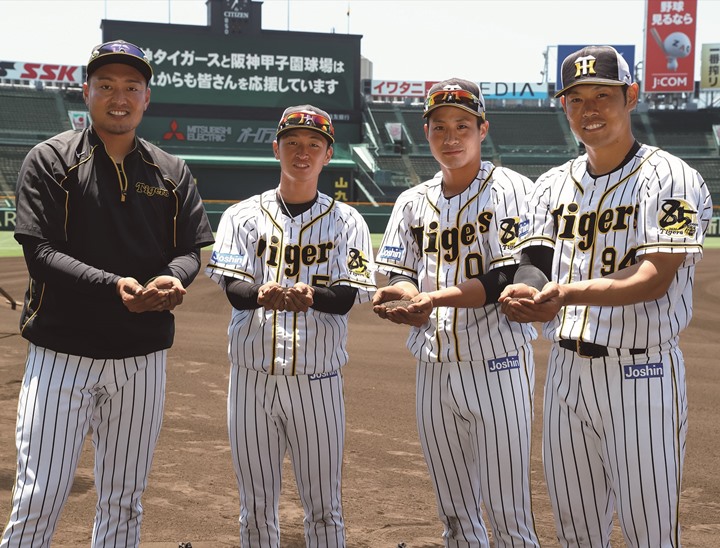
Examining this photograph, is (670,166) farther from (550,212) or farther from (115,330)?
(115,330)

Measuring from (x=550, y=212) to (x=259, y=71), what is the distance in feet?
122

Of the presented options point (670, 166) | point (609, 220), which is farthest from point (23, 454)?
point (670, 166)

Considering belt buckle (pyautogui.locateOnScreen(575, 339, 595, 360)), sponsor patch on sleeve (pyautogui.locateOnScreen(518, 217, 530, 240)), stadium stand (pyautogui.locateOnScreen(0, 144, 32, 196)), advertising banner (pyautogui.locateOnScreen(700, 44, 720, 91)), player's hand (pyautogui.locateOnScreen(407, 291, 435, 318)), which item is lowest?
belt buckle (pyautogui.locateOnScreen(575, 339, 595, 360))

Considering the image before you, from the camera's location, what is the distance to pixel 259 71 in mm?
39031

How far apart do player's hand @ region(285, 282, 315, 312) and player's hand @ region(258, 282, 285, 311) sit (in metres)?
0.02

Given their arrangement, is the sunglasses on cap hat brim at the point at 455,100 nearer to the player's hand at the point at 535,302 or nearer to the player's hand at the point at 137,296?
the player's hand at the point at 535,302

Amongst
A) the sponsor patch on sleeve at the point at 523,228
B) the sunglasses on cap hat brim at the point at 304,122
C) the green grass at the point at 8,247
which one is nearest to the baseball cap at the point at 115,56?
the sunglasses on cap hat brim at the point at 304,122

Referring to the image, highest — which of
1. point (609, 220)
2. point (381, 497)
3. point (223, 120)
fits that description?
point (223, 120)

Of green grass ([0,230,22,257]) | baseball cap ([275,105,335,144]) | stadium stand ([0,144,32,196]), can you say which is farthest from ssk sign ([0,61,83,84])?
baseball cap ([275,105,335,144])

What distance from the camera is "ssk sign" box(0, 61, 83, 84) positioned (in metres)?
42.8

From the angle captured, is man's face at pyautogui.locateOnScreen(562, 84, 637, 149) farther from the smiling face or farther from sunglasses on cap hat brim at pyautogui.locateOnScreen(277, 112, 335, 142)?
sunglasses on cap hat brim at pyautogui.locateOnScreen(277, 112, 335, 142)

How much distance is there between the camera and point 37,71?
1686 inches

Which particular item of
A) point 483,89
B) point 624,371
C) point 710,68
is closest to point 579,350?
Result: point 624,371

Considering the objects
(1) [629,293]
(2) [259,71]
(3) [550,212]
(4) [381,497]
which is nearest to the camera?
(1) [629,293]
